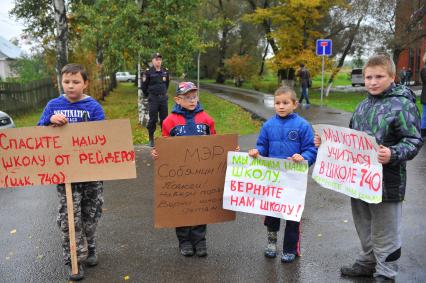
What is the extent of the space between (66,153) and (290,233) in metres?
2.11

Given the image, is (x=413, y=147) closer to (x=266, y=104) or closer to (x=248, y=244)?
(x=248, y=244)

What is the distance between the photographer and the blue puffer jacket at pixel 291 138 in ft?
12.9

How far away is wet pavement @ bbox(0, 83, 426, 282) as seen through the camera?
3906 millimetres

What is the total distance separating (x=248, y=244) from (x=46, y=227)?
7.83ft

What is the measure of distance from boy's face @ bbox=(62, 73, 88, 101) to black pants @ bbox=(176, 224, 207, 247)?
160cm

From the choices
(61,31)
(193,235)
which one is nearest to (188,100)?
(193,235)

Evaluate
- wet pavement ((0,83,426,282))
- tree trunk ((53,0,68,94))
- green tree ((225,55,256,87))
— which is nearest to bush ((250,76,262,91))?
green tree ((225,55,256,87))

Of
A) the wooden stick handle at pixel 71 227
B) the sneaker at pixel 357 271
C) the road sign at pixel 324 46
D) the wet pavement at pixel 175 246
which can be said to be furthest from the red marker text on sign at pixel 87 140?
the road sign at pixel 324 46

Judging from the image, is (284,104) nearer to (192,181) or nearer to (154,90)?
(192,181)

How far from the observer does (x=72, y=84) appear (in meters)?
3.81

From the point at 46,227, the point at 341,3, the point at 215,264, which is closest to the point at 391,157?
the point at 215,264

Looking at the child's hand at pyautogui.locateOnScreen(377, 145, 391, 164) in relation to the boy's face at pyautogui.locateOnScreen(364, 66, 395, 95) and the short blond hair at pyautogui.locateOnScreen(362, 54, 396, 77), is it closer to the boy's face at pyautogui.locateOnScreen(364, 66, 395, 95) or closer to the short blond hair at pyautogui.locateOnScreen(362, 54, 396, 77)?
the boy's face at pyautogui.locateOnScreen(364, 66, 395, 95)

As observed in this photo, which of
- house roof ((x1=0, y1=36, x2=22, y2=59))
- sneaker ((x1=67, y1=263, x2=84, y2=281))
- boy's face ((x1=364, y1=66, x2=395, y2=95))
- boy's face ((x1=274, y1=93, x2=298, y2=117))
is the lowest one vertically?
sneaker ((x1=67, y1=263, x2=84, y2=281))

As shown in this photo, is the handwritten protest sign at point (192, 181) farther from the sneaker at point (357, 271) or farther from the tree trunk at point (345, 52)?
the tree trunk at point (345, 52)
